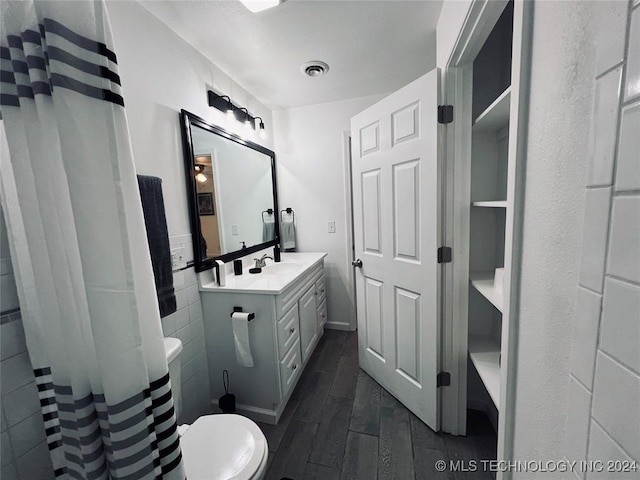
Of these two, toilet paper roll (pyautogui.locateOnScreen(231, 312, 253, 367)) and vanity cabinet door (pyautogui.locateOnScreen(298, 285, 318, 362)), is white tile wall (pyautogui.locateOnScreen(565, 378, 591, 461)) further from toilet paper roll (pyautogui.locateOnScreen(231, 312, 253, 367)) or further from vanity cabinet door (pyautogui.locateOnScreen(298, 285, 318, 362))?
vanity cabinet door (pyautogui.locateOnScreen(298, 285, 318, 362))

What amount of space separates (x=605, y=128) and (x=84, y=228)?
3.09ft

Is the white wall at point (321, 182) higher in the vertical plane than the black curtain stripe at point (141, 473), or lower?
higher

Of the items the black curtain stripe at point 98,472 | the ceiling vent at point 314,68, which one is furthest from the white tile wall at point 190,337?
the ceiling vent at point 314,68

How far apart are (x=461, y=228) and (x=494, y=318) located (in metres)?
0.65

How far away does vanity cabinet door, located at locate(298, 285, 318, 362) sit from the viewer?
6.45ft

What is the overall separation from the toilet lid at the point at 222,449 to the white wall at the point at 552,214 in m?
0.88

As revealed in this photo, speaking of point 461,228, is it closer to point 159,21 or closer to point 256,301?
point 256,301

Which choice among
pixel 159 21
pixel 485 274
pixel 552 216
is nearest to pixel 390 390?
pixel 485 274

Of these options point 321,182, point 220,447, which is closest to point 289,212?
point 321,182

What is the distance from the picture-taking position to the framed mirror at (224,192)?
160 cm

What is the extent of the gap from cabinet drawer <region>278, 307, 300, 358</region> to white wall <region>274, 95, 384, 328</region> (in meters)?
0.98

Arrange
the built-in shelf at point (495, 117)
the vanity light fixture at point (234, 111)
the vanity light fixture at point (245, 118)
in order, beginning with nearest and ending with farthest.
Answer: the built-in shelf at point (495, 117)
the vanity light fixture at point (234, 111)
the vanity light fixture at point (245, 118)

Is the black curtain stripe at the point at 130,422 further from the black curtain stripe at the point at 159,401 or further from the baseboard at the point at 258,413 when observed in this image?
the baseboard at the point at 258,413

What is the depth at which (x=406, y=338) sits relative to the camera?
1618 millimetres
